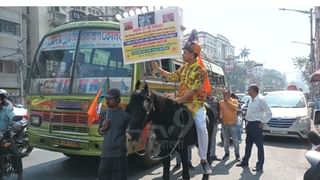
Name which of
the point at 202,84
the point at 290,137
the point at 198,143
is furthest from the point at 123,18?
the point at 290,137

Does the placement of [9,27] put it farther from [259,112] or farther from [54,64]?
[259,112]

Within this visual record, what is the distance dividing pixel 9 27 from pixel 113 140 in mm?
37477

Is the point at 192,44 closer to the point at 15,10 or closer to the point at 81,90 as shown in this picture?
the point at 81,90

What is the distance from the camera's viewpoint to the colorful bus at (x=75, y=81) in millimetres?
7062

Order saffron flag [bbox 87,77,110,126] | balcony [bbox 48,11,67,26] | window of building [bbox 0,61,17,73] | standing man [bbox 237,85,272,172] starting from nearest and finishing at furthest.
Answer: saffron flag [bbox 87,77,110,126]
standing man [bbox 237,85,272,172]
window of building [bbox 0,61,17,73]
balcony [bbox 48,11,67,26]

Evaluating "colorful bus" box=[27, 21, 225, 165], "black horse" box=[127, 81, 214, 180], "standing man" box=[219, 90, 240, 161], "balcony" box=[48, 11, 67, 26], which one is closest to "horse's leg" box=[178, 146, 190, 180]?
"black horse" box=[127, 81, 214, 180]

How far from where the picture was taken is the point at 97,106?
6723 millimetres

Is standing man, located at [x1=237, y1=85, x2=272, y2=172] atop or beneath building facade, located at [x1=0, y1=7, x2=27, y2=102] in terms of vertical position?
beneath

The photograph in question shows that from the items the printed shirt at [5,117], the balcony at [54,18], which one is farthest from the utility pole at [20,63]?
the printed shirt at [5,117]

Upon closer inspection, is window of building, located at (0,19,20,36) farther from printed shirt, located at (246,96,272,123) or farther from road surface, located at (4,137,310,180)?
printed shirt, located at (246,96,272,123)

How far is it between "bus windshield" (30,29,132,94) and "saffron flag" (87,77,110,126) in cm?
11


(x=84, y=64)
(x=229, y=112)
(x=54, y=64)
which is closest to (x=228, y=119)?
(x=229, y=112)

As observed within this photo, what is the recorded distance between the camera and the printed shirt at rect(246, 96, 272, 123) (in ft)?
27.8

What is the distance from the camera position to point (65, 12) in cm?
4716
